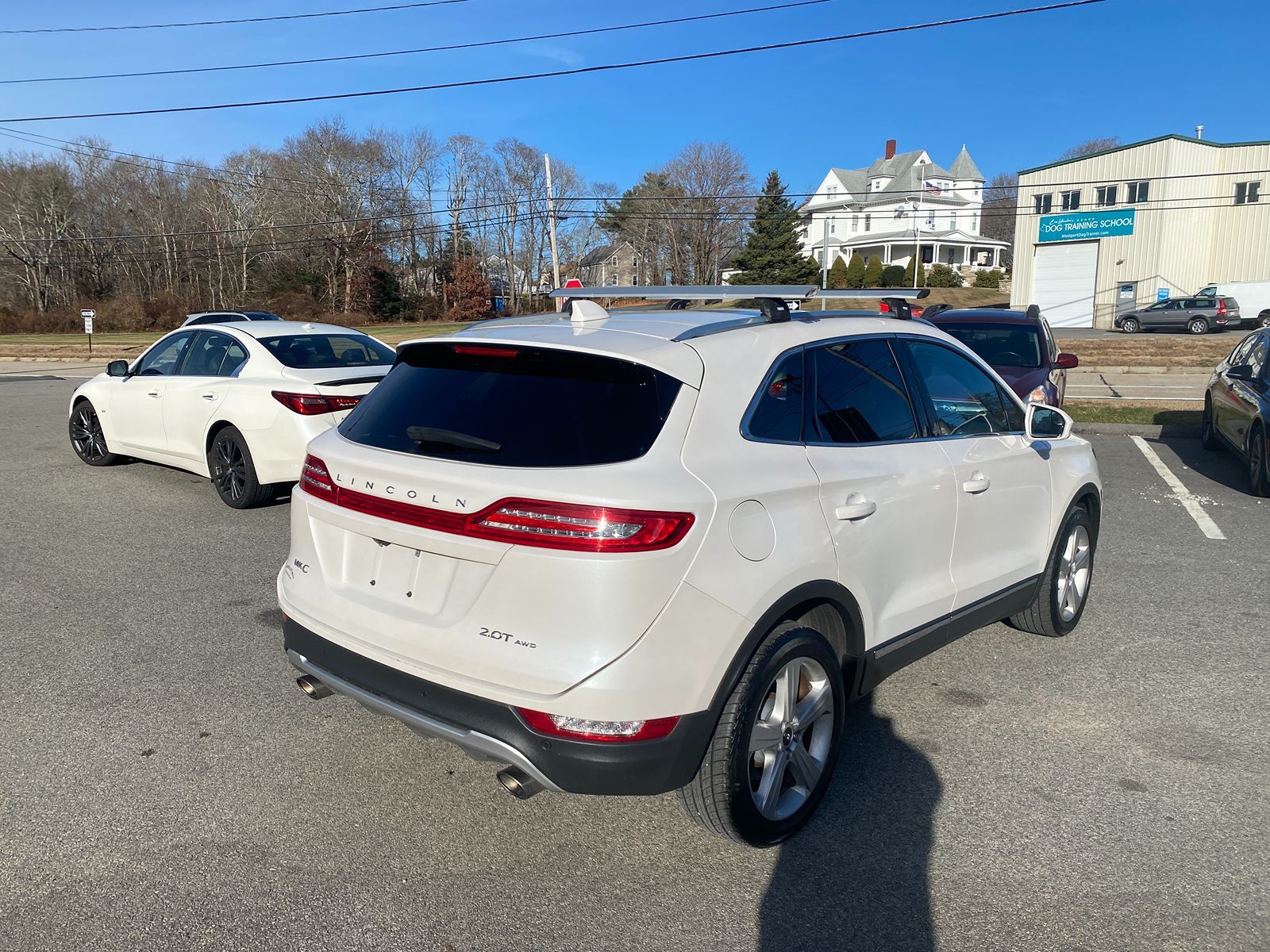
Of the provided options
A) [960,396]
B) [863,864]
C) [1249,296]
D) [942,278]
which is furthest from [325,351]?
[942,278]

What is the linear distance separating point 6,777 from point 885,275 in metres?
68.6

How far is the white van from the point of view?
41500 millimetres

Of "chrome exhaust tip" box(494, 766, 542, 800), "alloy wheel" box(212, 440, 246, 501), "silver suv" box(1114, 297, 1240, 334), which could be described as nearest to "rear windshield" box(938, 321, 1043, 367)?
"alloy wheel" box(212, 440, 246, 501)

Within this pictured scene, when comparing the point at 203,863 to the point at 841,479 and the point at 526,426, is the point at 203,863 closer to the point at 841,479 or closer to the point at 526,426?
the point at 526,426

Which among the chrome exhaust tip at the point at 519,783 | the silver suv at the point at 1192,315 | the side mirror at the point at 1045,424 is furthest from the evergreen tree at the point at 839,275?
the chrome exhaust tip at the point at 519,783

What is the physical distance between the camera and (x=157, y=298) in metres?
55.2

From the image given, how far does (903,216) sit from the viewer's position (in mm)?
77125

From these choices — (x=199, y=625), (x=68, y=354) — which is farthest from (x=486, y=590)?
(x=68, y=354)

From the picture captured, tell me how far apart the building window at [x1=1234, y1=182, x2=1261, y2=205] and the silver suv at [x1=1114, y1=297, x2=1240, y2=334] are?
28.7 ft

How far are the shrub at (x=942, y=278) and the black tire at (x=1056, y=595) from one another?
63.4 metres

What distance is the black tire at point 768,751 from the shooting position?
292 cm

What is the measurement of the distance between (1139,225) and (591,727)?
54.0 m

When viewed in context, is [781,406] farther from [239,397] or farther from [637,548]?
[239,397]

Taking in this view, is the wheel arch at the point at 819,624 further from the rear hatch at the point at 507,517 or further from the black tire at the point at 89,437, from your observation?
the black tire at the point at 89,437
